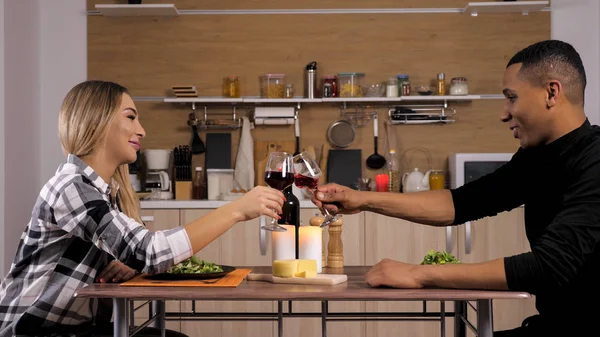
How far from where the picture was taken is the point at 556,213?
7.38 ft

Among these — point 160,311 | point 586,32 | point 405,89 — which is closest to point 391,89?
point 405,89

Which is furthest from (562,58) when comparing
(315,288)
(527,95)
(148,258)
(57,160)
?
(57,160)

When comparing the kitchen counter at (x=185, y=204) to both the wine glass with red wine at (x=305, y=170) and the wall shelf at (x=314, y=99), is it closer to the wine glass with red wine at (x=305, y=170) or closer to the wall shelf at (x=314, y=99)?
the wall shelf at (x=314, y=99)

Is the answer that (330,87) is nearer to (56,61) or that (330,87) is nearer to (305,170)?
(56,61)

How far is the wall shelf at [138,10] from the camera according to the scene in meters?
5.06

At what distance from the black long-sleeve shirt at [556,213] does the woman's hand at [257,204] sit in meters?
0.64

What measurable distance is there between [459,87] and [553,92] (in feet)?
9.55

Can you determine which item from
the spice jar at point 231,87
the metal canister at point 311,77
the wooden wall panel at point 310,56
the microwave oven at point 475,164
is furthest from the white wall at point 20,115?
the microwave oven at point 475,164

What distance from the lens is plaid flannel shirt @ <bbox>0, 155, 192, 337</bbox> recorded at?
205 cm

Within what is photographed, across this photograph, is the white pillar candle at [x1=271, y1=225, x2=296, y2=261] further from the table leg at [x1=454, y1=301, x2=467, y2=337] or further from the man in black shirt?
the table leg at [x1=454, y1=301, x2=467, y2=337]

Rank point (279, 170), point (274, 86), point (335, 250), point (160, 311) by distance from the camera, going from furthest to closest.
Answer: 1. point (274, 86)
2. point (160, 311)
3. point (335, 250)
4. point (279, 170)

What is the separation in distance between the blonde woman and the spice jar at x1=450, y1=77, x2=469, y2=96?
318 cm

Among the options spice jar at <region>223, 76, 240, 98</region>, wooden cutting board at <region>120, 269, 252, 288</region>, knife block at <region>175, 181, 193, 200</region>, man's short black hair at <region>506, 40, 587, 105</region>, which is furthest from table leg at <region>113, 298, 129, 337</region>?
spice jar at <region>223, 76, 240, 98</region>

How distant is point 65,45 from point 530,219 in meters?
3.90
